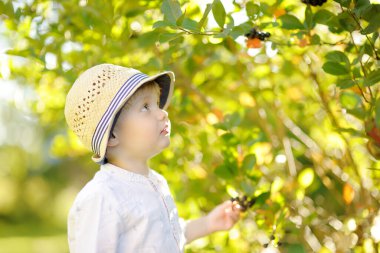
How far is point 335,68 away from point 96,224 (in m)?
0.77

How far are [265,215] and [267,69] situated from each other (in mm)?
839

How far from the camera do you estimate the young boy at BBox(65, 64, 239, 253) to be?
1.74 meters

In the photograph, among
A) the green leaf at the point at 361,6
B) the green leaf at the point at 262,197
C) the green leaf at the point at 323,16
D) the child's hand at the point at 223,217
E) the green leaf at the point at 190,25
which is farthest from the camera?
the child's hand at the point at 223,217

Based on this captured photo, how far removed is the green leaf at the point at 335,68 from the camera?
173cm

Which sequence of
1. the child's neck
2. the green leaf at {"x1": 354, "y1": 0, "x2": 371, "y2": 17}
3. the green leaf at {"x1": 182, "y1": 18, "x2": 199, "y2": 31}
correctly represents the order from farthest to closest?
the child's neck → the green leaf at {"x1": 182, "y1": 18, "x2": 199, "y2": 31} → the green leaf at {"x1": 354, "y1": 0, "x2": 371, "y2": 17}

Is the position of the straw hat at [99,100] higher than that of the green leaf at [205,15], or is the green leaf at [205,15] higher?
the green leaf at [205,15]

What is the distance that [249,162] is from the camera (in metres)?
2.13

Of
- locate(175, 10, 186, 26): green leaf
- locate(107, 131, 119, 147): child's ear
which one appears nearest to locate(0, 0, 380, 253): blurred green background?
locate(175, 10, 186, 26): green leaf

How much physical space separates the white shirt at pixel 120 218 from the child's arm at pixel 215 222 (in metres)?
0.29

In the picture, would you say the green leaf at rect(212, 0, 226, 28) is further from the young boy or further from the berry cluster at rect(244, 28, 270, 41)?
the young boy

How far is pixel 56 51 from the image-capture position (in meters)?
2.32

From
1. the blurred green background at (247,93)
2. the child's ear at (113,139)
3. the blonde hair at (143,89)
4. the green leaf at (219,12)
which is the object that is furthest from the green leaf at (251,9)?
the child's ear at (113,139)

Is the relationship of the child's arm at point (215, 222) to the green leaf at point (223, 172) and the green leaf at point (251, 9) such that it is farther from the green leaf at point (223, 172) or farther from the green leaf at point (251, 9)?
the green leaf at point (251, 9)

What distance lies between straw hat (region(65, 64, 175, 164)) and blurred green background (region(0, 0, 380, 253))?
18cm
